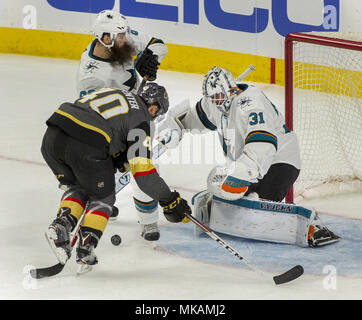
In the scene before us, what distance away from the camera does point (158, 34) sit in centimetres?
741

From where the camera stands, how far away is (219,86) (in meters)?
4.42

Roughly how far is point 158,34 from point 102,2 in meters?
0.58

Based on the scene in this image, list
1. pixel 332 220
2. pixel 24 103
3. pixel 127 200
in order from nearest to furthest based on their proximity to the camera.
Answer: pixel 332 220 < pixel 127 200 < pixel 24 103

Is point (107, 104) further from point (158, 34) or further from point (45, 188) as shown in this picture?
point (158, 34)

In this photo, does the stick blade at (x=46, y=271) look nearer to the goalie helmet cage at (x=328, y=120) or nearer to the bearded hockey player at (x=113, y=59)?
the bearded hockey player at (x=113, y=59)

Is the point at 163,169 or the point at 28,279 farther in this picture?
the point at 163,169

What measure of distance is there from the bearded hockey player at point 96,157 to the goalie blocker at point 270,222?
48cm

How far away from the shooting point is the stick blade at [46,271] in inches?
154

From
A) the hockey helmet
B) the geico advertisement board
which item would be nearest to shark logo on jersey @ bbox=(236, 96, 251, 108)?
the hockey helmet

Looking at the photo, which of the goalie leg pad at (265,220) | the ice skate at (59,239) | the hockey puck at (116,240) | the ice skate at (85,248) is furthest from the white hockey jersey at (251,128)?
the ice skate at (59,239)

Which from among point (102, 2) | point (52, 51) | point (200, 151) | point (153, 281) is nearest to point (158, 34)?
point (102, 2)

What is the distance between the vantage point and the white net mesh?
5266 millimetres

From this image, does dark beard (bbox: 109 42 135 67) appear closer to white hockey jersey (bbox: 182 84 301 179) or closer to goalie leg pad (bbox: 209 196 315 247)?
white hockey jersey (bbox: 182 84 301 179)

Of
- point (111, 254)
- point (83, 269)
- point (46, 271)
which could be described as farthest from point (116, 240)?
point (46, 271)
